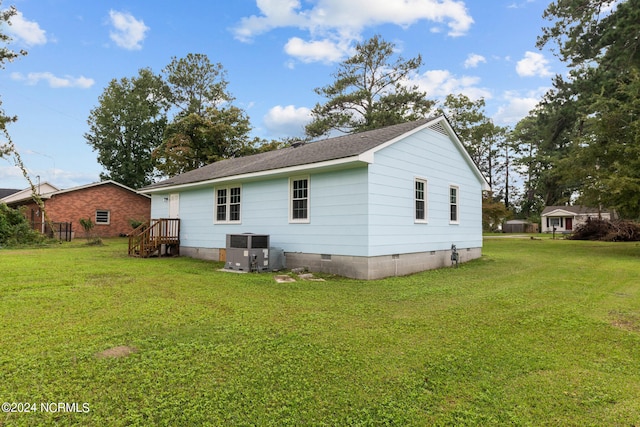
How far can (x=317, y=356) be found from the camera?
3.62 metres

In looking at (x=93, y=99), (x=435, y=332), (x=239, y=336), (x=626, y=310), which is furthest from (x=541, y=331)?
(x=93, y=99)

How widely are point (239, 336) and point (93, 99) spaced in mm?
40855

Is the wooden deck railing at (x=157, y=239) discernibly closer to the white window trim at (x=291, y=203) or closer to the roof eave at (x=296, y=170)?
the roof eave at (x=296, y=170)

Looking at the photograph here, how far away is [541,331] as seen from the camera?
461cm

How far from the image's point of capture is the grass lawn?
2.62 meters

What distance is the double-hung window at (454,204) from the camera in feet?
40.1

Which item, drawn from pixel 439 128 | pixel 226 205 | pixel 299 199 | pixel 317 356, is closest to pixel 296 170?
pixel 299 199

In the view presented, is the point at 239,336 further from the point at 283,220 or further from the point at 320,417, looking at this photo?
the point at 283,220

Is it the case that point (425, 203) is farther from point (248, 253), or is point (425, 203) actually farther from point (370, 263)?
point (248, 253)

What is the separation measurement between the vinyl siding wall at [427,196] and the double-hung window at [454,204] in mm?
117

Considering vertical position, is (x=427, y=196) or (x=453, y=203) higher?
(x=427, y=196)

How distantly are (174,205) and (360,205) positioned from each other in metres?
9.48

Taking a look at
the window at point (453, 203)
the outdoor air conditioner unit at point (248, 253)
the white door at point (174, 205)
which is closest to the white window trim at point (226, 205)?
the outdoor air conditioner unit at point (248, 253)

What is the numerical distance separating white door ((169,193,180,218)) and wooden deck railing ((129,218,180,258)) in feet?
1.35
